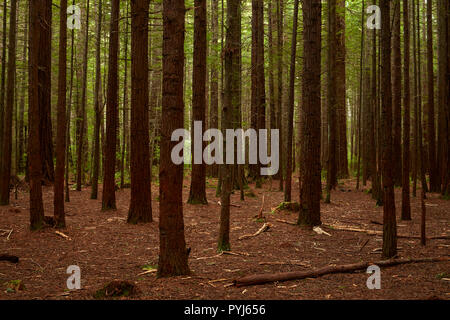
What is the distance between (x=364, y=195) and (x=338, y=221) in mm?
6123

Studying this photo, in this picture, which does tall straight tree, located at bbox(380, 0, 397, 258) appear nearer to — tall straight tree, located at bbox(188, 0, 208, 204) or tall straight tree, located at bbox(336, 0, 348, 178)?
tall straight tree, located at bbox(188, 0, 208, 204)

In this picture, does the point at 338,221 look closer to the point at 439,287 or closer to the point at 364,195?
the point at 439,287

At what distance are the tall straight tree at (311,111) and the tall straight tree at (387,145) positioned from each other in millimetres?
2849

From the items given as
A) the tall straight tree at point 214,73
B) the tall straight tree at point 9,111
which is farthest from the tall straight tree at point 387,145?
the tall straight tree at point 9,111

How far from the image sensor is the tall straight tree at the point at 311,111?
29.0ft

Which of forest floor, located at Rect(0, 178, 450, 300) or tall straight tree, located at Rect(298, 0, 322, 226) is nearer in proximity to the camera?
forest floor, located at Rect(0, 178, 450, 300)

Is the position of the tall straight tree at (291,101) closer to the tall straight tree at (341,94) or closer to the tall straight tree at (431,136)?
the tall straight tree at (431,136)

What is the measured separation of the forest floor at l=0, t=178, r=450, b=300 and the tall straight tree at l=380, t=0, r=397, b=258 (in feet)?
1.64

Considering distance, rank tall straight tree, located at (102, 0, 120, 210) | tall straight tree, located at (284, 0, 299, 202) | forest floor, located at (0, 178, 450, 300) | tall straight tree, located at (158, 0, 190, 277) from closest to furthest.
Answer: forest floor, located at (0, 178, 450, 300), tall straight tree, located at (158, 0, 190, 277), tall straight tree, located at (102, 0, 120, 210), tall straight tree, located at (284, 0, 299, 202)

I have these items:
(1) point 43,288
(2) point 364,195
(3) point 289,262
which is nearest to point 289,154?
(3) point 289,262

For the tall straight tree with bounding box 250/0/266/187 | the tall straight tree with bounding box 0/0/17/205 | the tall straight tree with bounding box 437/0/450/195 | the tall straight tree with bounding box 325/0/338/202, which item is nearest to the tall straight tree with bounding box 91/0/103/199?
the tall straight tree with bounding box 0/0/17/205

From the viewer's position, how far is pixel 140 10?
9117 mm

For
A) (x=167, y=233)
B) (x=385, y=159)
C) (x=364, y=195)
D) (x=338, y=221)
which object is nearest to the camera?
(x=167, y=233)

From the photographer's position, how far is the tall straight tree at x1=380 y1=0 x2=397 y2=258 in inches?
226
